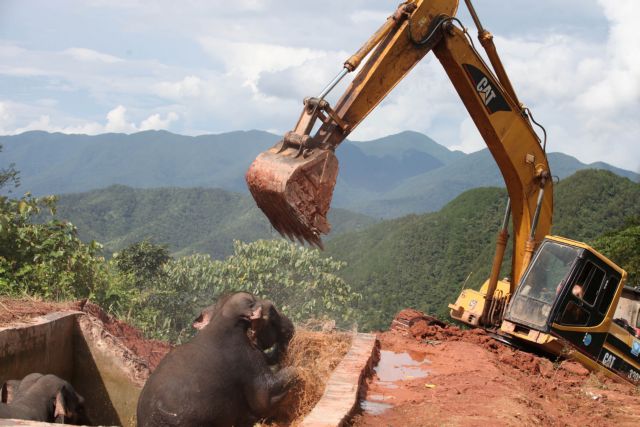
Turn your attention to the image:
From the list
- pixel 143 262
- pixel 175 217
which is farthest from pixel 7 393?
pixel 175 217

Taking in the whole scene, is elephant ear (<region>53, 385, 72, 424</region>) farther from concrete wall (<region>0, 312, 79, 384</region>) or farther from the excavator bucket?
the excavator bucket

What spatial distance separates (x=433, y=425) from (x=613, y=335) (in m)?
4.76

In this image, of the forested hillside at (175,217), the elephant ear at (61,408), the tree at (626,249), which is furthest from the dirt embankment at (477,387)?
the forested hillside at (175,217)

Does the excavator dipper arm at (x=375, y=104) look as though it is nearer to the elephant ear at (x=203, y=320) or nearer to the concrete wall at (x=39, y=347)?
the elephant ear at (x=203, y=320)

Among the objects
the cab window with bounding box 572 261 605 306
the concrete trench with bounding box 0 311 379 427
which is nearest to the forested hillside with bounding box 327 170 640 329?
the cab window with bounding box 572 261 605 306

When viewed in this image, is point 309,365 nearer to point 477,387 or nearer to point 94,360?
point 477,387

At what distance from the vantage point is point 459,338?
956 centimetres

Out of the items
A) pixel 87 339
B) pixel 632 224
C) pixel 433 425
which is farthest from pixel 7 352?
pixel 632 224

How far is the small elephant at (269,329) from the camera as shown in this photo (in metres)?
6.28

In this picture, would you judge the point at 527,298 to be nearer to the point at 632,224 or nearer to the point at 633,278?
the point at 633,278

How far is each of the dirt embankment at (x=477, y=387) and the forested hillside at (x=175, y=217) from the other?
187 ft

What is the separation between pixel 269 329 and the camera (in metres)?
6.45

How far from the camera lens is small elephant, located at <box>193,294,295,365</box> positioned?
20.6 ft

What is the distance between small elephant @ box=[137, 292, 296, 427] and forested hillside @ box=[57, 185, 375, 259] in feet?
196
